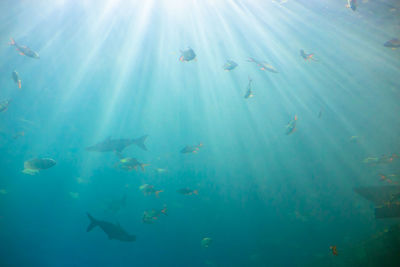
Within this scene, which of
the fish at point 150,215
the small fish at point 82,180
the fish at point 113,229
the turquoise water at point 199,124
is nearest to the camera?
the fish at point 113,229

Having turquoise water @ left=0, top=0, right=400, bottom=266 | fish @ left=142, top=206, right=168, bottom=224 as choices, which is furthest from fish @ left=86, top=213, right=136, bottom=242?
turquoise water @ left=0, top=0, right=400, bottom=266

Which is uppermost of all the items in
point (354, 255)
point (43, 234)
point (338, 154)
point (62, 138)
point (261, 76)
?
point (261, 76)

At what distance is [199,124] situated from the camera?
128ft

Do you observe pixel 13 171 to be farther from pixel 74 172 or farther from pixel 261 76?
pixel 261 76

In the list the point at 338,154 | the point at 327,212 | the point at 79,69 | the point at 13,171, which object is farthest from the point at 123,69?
the point at 338,154

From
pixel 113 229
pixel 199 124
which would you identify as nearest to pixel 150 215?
pixel 113 229

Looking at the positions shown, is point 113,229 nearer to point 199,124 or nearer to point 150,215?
point 150,215

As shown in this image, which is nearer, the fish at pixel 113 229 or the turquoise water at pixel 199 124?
the fish at pixel 113 229

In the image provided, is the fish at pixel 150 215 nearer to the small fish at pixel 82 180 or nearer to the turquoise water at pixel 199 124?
the turquoise water at pixel 199 124

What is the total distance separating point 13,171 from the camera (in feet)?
136

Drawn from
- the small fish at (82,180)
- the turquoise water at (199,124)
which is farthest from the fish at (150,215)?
the small fish at (82,180)

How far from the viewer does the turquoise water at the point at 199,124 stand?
17750 mm

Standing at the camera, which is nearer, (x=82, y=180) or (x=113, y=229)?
A: (x=113, y=229)

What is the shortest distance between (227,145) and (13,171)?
43113 millimetres
